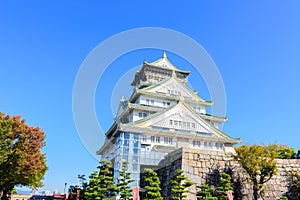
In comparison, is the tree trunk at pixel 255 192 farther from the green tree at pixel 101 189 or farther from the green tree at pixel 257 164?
the green tree at pixel 101 189

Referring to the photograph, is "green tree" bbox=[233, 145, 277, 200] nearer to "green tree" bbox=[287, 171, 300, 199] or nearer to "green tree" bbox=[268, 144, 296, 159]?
"green tree" bbox=[287, 171, 300, 199]

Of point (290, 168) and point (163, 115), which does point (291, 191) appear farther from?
point (163, 115)

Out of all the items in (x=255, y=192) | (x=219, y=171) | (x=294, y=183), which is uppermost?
(x=219, y=171)

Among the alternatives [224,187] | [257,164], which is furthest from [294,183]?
[224,187]

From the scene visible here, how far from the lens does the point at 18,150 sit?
756 inches

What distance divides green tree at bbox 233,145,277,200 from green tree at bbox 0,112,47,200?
53.4 feet

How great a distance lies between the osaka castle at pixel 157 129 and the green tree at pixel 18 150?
670 centimetres

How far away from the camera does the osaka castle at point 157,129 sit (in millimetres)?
20312

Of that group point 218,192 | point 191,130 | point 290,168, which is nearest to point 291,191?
point 290,168

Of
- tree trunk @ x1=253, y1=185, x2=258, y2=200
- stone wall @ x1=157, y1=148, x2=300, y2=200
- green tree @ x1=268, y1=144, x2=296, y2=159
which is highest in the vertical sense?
green tree @ x1=268, y1=144, x2=296, y2=159

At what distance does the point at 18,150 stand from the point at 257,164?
57.0 feet

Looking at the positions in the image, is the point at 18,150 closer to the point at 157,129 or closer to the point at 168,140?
the point at 157,129

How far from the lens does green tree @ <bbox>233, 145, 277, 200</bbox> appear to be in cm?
1472

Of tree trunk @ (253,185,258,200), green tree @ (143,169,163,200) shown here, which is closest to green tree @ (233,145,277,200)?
tree trunk @ (253,185,258,200)
